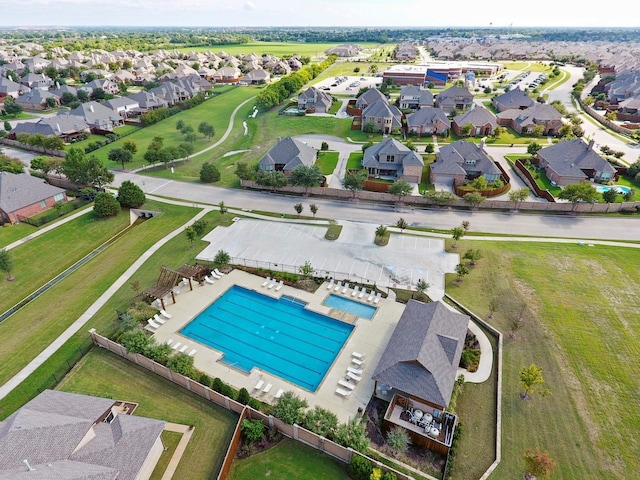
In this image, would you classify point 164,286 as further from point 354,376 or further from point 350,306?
point 354,376

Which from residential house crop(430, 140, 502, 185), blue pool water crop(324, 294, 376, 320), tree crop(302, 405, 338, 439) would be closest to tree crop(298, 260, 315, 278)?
blue pool water crop(324, 294, 376, 320)

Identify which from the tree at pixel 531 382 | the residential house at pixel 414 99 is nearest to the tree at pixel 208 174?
the tree at pixel 531 382

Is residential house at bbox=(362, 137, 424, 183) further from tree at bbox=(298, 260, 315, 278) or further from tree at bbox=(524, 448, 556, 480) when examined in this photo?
tree at bbox=(524, 448, 556, 480)

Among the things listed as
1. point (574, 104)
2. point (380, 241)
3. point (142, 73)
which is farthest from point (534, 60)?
point (380, 241)

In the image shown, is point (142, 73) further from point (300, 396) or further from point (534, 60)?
point (534, 60)

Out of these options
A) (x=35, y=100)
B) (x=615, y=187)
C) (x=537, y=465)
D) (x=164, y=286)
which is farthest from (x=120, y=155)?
(x=615, y=187)

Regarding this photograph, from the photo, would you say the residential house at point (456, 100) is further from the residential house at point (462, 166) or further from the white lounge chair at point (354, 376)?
the white lounge chair at point (354, 376)

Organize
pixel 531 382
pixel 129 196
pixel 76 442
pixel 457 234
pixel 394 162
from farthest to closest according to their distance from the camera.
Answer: pixel 394 162 < pixel 129 196 < pixel 457 234 < pixel 531 382 < pixel 76 442
